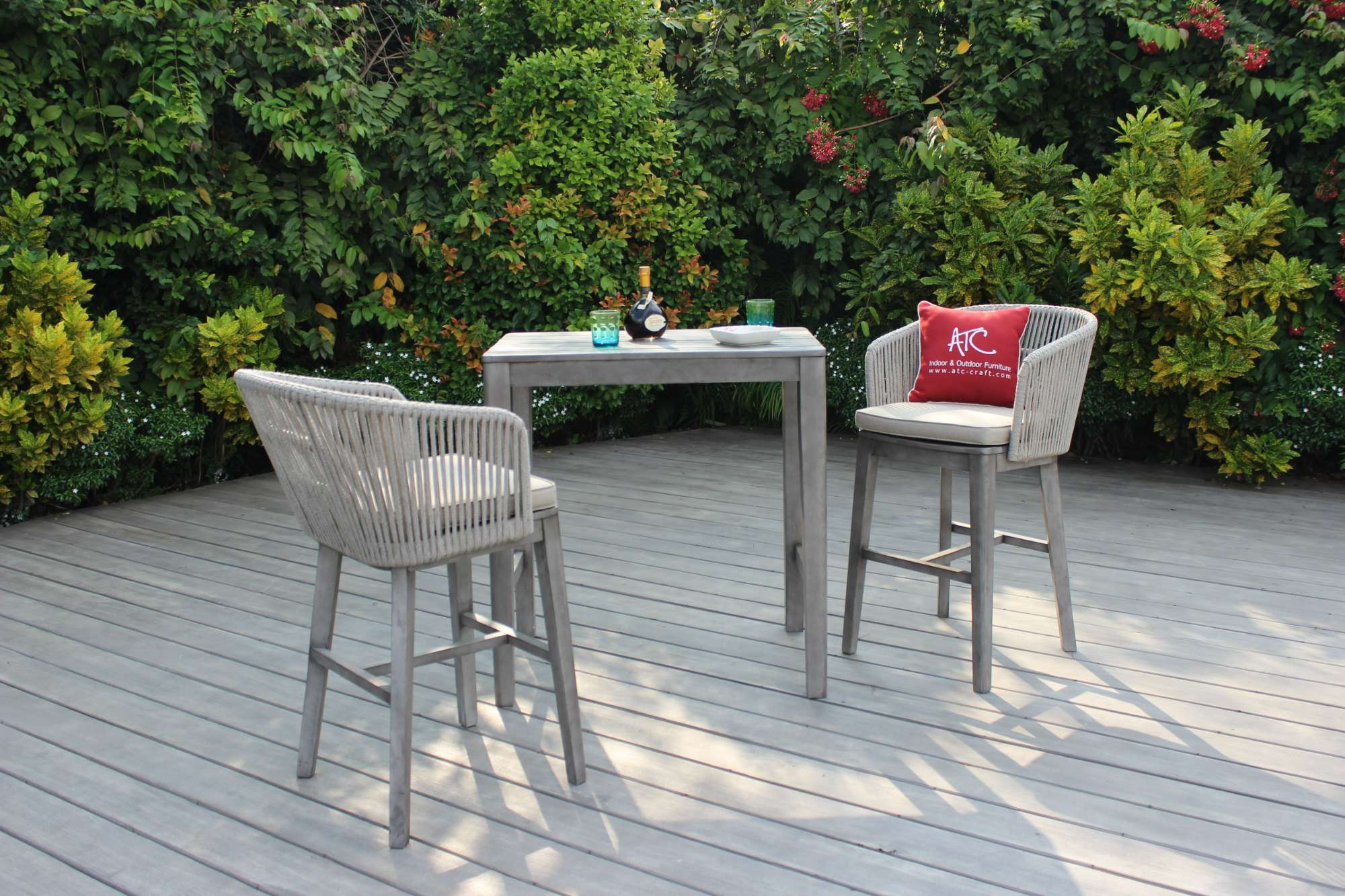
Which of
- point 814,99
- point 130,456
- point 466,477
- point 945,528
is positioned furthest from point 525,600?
point 814,99

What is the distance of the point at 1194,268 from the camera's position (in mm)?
4223

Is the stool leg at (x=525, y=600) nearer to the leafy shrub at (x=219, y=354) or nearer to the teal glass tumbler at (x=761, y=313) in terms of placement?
the teal glass tumbler at (x=761, y=313)

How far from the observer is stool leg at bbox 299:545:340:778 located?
7.22 ft

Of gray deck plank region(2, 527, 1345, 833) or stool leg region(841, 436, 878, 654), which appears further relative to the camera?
stool leg region(841, 436, 878, 654)

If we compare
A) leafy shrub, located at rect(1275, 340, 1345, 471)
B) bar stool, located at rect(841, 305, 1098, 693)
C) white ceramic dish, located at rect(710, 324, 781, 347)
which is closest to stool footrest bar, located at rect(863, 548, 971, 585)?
bar stool, located at rect(841, 305, 1098, 693)

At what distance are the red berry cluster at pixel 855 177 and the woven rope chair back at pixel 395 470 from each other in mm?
3567

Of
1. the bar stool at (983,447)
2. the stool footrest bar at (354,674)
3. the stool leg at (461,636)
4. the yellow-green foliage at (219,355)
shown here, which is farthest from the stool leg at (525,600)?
the yellow-green foliage at (219,355)

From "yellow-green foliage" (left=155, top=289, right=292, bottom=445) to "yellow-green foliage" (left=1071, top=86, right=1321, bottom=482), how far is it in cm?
340

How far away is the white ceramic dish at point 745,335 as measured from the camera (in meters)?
2.61

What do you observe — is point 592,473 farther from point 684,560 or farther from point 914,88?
point 914,88

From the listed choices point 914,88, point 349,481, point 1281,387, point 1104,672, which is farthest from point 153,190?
point 1281,387

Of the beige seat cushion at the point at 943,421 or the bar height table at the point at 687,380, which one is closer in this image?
the bar height table at the point at 687,380

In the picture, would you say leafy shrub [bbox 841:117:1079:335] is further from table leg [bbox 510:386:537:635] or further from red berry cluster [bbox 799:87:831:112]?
table leg [bbox 510:386:537:635]

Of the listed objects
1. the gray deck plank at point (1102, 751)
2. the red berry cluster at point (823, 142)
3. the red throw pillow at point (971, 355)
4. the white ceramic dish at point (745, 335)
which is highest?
the red berry cluster at point (823, 142)
